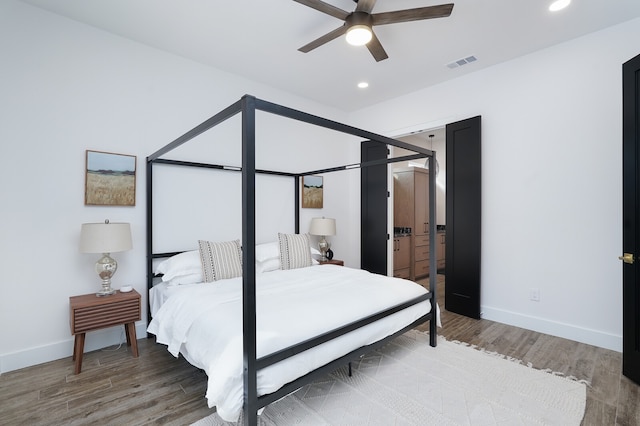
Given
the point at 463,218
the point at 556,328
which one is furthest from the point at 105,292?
the point at 556,328

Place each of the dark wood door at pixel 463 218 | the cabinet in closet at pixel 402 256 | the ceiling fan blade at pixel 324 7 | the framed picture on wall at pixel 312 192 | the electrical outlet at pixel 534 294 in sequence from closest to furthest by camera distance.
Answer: the ceiling fan blade at pixel 324 7, the electrical outlet at pixel 534 294, the dark wood door at pixel 463 218, the framed picture on wall at pixel 312 192, the cabinet in closet at pixel 402 256

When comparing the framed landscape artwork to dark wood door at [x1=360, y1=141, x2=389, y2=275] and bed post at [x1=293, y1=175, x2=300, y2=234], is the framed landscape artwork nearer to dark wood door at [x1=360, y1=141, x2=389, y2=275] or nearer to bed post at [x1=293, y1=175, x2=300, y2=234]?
bed post at [x1=293, y1=175, x2=300, y2=234]

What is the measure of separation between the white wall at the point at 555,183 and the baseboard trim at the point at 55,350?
4008 millimetres

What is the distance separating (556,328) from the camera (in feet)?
10.2

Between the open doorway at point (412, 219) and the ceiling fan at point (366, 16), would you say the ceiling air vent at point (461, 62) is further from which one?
the open doorway at point (412, 219)

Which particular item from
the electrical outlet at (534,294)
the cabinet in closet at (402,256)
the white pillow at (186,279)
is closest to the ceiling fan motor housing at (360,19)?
the white pillow at (186,279)

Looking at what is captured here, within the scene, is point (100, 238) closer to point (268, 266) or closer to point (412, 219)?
point (268, 266)

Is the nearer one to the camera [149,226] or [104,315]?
[104,315]

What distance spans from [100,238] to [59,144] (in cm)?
94

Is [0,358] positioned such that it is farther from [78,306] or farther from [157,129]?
[157,129]

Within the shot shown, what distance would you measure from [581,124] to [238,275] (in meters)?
3.73

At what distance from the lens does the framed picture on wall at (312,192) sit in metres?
4.56

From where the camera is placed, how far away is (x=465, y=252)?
3.71 meters

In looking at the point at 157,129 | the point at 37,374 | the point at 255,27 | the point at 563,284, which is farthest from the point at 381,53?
the point at 37,374
